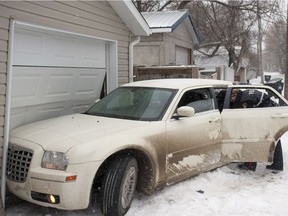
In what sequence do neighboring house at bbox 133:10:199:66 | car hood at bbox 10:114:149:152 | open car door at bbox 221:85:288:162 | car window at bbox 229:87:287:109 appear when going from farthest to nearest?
neighboring house at bbox 133:10:199:66
car window at bbox 229:87:287:109
open car door at bbox 221:85:288:162
car hood at bbox 10:114:149:152

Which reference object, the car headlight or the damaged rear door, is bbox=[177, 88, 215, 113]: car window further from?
the car headlight

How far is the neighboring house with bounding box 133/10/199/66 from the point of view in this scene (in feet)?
48.1

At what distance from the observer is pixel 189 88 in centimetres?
574

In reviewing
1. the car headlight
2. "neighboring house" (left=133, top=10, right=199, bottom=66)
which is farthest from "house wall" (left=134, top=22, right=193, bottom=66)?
the car headlight

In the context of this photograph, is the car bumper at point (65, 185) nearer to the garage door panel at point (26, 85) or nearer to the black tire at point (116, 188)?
the black tire at point (116, 188)

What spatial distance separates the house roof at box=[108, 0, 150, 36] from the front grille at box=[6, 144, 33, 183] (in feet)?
12.5

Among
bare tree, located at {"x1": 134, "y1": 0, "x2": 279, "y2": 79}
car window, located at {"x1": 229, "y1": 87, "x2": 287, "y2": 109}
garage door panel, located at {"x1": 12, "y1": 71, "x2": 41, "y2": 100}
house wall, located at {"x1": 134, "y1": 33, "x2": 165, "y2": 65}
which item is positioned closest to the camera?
garage door panel, located at {"x1": 12, "y1": 71, "x2": 41, "y2": 100}

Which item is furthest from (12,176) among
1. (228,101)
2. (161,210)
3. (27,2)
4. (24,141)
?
(228,101)

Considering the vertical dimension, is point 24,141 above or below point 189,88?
below

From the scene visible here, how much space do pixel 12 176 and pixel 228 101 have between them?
3708 mm

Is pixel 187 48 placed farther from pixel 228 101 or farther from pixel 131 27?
pixel 228 101

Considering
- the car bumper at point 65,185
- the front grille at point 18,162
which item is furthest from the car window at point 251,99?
the front grille at point 18,162

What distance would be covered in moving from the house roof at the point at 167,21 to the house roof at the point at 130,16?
636cm

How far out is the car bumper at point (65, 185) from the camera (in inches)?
154
